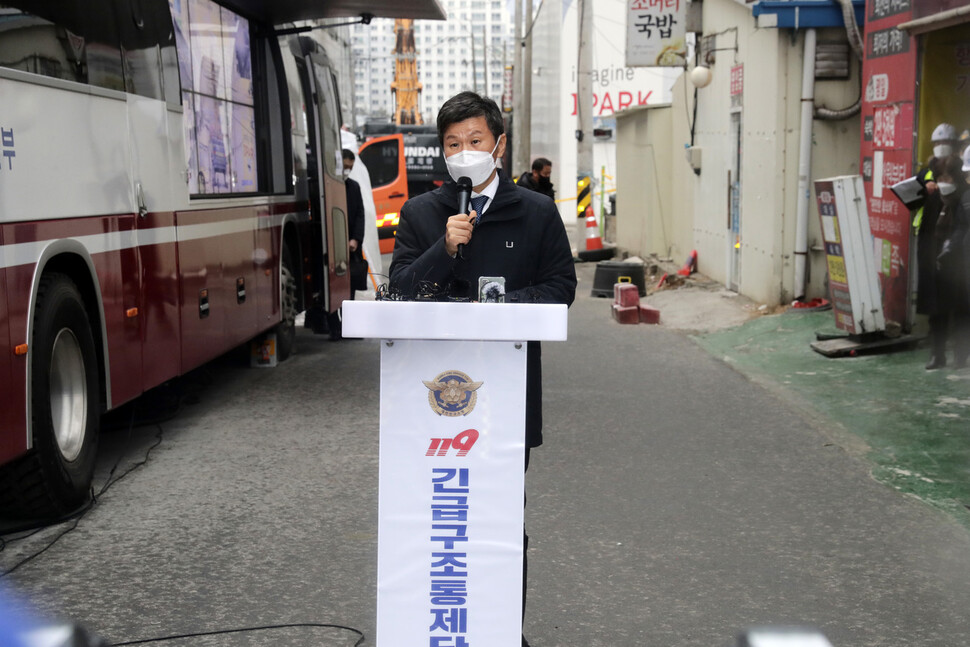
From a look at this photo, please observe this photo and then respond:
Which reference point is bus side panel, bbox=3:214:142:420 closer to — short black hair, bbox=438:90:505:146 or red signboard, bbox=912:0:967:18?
short black hair, bbox=438:90:505:146

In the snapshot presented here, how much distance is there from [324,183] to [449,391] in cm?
882

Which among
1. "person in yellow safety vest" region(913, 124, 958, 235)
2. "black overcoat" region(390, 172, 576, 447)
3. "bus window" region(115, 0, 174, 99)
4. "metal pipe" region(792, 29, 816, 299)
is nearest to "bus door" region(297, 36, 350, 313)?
"bus window" region(115, 0, 174, 99)

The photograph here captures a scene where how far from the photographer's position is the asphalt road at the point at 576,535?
468 centimetres

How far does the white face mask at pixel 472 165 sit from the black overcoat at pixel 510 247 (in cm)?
7

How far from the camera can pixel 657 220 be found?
22.1 metres

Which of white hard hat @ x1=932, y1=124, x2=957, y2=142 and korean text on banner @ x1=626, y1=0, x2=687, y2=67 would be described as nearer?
white hard hat @ x1=932, y1=124, x2=957, y2=142

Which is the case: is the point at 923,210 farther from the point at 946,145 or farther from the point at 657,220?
the point at 657,220

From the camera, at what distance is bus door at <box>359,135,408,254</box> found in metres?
26.8

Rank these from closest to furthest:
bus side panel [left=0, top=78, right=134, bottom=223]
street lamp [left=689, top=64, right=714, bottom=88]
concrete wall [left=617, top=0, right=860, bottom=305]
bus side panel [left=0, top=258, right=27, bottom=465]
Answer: bus side panel [left=0, top=258, right=27, bottom=465] → bus side panel [left=0, top=78, right=134, bottom=223] → concrete wall [left=617, top=0, right=860, bottom=305] → street lamp [left=689, top=64, right=714, bottom=88]

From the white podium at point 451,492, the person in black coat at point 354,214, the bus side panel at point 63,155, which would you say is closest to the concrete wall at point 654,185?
the person in black coat at point 354,214

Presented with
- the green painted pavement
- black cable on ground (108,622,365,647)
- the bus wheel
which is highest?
the bus wheel

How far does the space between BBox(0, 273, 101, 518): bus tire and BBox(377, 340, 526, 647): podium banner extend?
3075 millimetres

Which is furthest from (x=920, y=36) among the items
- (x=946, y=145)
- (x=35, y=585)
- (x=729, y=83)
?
(x=35, y=585)

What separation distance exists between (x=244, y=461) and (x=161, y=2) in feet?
9.62
